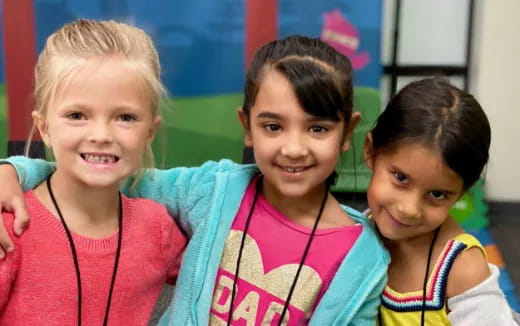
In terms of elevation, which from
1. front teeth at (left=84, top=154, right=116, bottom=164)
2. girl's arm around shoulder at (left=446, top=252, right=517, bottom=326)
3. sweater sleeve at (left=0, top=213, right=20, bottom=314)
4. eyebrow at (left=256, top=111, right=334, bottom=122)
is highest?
eyebrow at (left=256, top=111, right=334, bottom=122)

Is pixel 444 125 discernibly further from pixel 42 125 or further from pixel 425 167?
pixel 42 125

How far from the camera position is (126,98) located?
1007 mm

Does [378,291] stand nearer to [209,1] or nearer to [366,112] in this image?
[366,112]

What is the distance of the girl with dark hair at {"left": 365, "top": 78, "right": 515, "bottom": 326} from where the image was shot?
1.04m

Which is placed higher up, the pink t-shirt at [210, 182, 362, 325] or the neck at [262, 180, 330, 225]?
the neck at [262, 180, 330, 225]

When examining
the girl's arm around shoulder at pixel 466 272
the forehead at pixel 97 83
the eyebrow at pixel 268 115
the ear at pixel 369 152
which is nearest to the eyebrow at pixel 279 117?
the eyebrow at pixel 268 115

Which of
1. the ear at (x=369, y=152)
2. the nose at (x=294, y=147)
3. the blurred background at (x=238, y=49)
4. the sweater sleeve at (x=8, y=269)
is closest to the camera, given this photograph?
the sweater sleeve at (x=8, y=269)

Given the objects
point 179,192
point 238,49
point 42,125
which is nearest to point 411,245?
point 179,192

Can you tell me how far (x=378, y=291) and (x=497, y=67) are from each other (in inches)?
89.3

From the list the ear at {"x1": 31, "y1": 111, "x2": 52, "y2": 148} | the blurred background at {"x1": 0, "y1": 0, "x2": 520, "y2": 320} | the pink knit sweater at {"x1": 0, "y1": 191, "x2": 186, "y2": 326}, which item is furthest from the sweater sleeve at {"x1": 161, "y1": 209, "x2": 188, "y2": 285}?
the blurred background at {"x1": 0, "y1": 0, "x2": 520, "y2": 320}

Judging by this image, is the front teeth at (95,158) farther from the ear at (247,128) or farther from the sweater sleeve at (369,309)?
the sweater sleeve at (369,309)

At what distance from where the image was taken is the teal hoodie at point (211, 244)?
1102 millimetres

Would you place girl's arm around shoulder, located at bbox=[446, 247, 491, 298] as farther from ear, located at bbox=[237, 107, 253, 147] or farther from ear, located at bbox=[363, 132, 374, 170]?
ear, located at bbox=[237, 107, 253, 147]

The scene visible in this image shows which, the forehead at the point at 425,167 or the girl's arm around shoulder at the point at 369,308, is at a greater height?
the forehead at the point at 425,167
